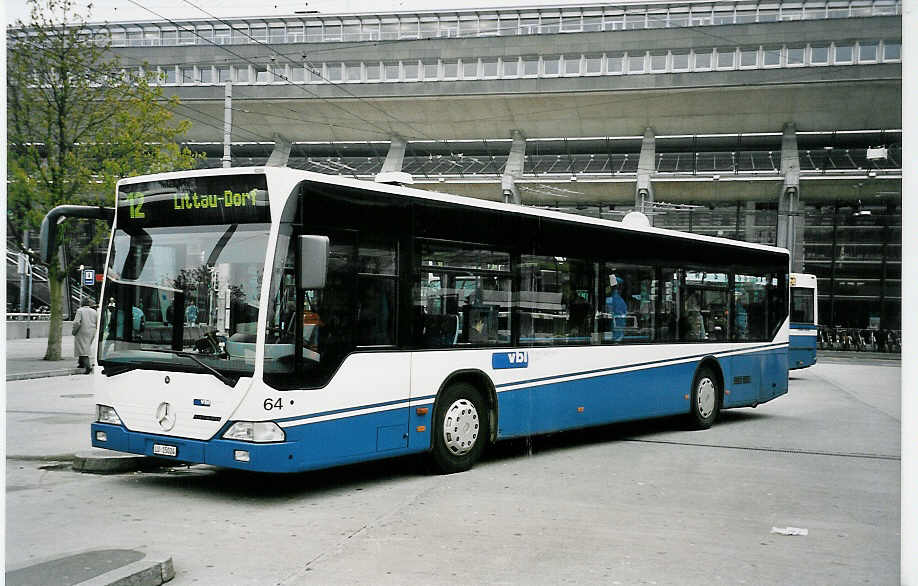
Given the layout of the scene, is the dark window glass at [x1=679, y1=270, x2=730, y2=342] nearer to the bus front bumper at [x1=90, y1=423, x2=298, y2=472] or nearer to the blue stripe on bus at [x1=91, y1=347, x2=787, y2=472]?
the blue stripe on bus at [x1=91, y1=347, x2=787, y2=472]

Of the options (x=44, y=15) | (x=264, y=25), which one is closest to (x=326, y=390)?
(x=44, y=15)

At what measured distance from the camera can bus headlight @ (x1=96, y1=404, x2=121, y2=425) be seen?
28.3ft

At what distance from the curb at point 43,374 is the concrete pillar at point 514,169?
1873 centimetres

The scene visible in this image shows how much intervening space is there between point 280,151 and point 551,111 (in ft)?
36.1

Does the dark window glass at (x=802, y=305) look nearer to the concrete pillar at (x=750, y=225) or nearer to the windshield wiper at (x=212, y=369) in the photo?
the concrete pillar at (x=750, y=225)

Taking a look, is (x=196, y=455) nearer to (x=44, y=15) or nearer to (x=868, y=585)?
(x=868, y=585)

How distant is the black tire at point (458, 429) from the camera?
31.2ft

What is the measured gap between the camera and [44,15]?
74.3 ft

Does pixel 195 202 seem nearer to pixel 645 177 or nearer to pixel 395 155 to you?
pixel 395 155

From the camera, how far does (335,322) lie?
27.4 ft

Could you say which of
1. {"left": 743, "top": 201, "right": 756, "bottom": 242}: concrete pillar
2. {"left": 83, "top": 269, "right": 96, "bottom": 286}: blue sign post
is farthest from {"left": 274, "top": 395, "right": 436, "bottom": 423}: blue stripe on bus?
{"left": 743, "top": 201, "right": 756, "bottom": 242}: concrete pillar

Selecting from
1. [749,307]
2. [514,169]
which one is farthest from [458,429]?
[514,169]

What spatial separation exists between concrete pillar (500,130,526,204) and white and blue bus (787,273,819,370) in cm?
1277
